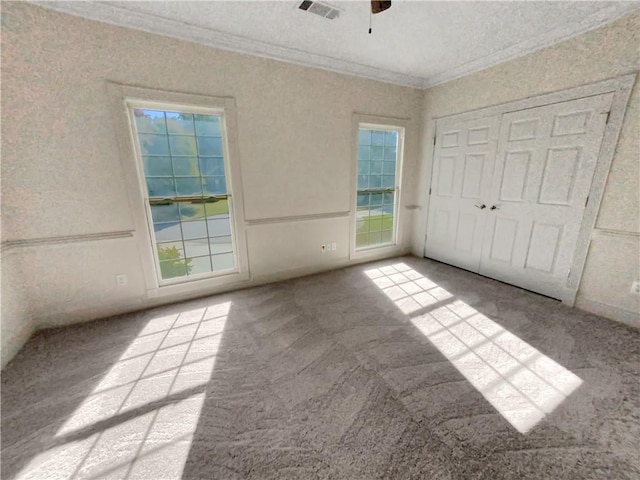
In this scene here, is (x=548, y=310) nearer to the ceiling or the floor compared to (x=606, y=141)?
nearer to the floor

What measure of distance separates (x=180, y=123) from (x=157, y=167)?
493 millimetres

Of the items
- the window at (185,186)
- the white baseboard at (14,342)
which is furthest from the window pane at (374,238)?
the white baseboard at (14,342)

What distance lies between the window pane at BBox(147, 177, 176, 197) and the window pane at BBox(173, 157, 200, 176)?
0.40 ft

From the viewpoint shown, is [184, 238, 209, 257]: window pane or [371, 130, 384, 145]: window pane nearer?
[184, 238, 209, 257]: window pane

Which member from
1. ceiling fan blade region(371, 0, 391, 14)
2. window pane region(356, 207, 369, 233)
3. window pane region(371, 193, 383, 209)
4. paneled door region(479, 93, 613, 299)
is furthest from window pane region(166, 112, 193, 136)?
paneled door region(479, 93, 613, 299)

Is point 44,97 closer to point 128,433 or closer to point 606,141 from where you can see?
point 128,433

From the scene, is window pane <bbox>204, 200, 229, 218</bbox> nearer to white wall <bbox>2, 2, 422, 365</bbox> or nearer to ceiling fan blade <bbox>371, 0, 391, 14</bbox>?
white wall <bbox>2, 2, 422, 365</bbox>

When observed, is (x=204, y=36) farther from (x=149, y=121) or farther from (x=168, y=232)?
(x=168, y=232)

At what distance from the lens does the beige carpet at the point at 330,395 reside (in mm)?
1216

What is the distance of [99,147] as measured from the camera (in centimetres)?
221

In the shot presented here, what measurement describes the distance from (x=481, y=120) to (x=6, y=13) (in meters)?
4.41

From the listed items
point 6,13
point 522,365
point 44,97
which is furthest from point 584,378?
point 6,13

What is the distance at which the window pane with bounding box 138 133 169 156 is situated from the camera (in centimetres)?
241

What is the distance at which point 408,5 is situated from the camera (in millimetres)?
1998
